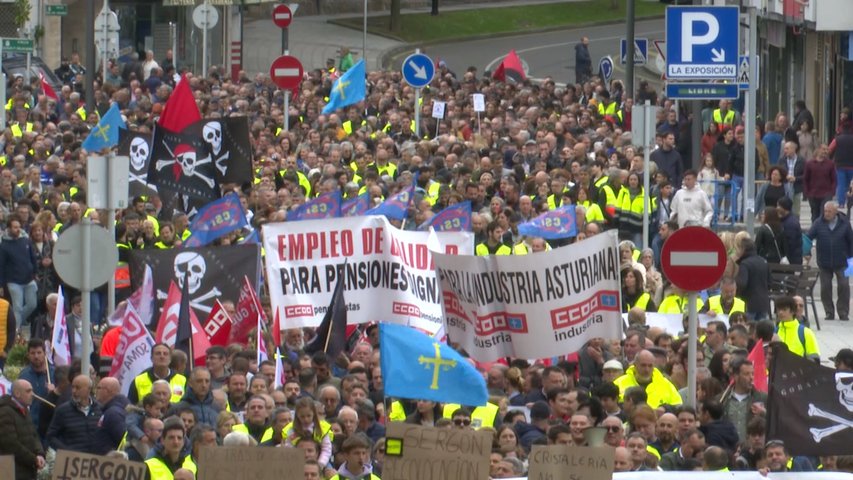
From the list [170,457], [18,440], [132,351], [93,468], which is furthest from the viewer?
[132,351]

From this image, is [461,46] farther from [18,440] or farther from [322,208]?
[18,440]

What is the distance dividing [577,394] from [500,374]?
1418 millimetres

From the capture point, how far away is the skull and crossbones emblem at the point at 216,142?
22.3 meters

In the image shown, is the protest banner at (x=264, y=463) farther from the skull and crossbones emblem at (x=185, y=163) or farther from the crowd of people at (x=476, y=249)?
the skull and crossbones emblem at (x=185, y=163)

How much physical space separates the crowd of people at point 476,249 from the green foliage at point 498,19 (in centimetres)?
2385

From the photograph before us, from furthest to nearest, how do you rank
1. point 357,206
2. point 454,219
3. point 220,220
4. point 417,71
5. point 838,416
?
point 417,71, point 357,206, point 454,219, point 220,220, point 838,416

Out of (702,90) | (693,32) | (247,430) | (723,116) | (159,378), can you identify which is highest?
(693,32)

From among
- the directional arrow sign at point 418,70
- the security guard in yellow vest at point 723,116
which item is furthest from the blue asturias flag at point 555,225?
the security guard in yellow vest at point 723,116

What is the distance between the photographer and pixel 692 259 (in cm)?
1453

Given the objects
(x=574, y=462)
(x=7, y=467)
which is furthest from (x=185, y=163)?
(x=574, y=462)

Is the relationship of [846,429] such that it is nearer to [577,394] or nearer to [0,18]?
[577,394]

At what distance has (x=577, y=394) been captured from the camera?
14.5 m

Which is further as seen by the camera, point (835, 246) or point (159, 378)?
point (835, 246)

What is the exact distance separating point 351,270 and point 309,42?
44.5 metres
